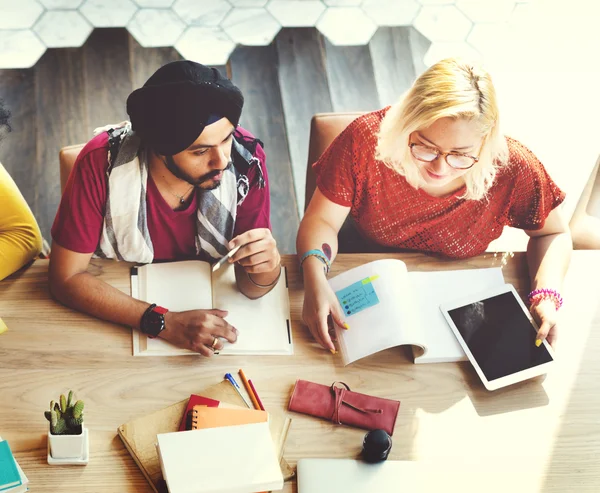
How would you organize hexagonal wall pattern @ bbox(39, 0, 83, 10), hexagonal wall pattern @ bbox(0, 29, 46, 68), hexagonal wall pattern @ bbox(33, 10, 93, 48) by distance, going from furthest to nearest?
hexagonal wall pattern @ bbox(39, 0, 83, 10) → hexagonal wall pattern @ bbox(33, 10, 93, 48) → hexagonal wall pattern @ bbox(0, 29, 46, 68)

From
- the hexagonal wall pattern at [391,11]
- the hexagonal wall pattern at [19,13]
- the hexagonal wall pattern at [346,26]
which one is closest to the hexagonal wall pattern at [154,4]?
the hexagonal wall pattern at [19,13]

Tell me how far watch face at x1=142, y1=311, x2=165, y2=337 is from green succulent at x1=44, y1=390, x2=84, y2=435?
0.88 ft

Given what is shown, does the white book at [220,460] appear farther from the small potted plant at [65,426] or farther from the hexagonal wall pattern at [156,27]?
the hexagonal wall pattern at [156,27]

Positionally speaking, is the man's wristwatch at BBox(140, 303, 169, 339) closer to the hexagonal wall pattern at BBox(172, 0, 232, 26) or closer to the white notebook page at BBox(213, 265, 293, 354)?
the white notebook page at BBox(213, 265, 293, 354)

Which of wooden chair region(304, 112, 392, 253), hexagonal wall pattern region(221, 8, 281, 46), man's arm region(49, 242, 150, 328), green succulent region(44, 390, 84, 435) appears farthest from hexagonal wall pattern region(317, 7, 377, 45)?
green succulent region(44, 390, 84, 435)

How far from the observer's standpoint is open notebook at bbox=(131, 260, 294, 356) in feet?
5.19

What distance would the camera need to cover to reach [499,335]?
63.6 inches

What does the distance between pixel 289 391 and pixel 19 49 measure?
7.97ft

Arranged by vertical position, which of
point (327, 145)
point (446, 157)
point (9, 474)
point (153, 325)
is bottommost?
point (9, 474)

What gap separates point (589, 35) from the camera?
355 cm

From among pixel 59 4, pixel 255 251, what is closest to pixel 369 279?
pixel 255 251

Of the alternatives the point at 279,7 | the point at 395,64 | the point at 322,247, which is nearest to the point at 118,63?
the point at 279,7

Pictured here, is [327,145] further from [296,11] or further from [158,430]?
[296,11]

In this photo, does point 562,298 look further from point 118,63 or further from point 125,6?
point 125,6
